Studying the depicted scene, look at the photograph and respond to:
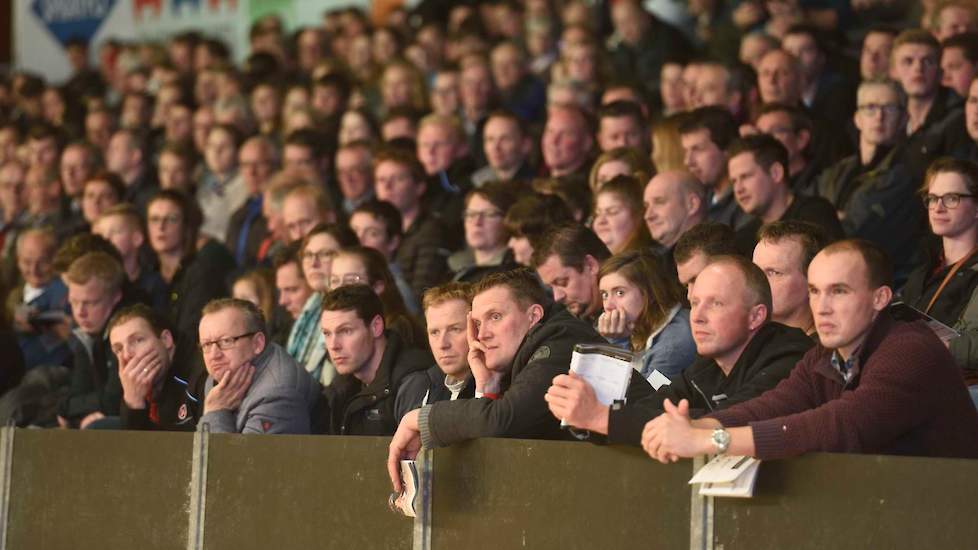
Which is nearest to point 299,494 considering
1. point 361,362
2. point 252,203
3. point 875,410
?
point 361,362

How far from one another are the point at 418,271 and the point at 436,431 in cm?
391

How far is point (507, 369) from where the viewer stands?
220 inches

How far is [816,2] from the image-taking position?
1255 centimetres

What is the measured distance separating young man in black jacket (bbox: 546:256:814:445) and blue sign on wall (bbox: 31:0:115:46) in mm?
14418

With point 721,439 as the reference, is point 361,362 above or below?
above

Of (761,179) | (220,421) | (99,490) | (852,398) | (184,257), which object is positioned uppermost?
(761,179)

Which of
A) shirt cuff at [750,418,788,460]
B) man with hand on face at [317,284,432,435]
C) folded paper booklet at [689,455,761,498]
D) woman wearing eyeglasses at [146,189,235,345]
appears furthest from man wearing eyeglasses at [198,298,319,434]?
shirt cuff at [750,418,788,460]

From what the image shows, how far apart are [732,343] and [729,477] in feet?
4.19

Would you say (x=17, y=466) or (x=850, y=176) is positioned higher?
(x=850, y=176)

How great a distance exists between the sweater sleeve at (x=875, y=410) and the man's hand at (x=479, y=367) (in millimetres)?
1307

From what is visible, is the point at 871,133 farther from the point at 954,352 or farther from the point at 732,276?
the point at 732,276

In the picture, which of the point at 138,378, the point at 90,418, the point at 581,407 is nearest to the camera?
the point at 581,407

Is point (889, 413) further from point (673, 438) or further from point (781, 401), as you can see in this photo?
point (673, 438)

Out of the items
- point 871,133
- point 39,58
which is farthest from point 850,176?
point 39,58
